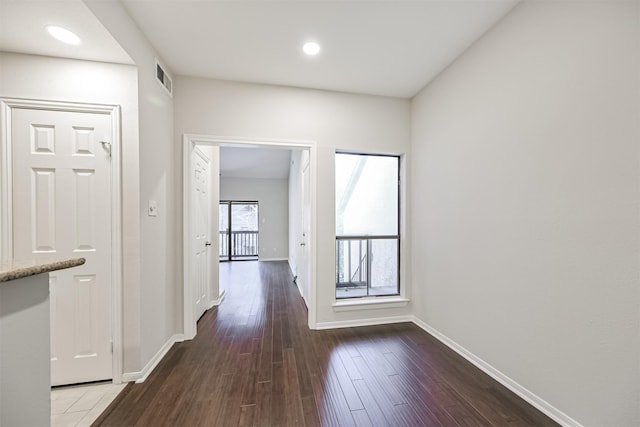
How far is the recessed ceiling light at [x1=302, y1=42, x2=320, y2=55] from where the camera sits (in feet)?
6.79

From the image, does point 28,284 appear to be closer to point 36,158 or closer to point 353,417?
point 36,158

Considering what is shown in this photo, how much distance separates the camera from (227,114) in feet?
8.46

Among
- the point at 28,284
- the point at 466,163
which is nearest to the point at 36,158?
the point at 28,284

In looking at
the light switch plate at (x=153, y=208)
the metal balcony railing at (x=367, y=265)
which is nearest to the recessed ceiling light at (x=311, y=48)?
the light switch plate at (x=153, y=208)

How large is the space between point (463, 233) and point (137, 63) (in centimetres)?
306

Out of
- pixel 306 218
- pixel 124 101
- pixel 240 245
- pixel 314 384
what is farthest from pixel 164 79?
pixel 240 245

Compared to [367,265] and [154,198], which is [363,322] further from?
[154,198]

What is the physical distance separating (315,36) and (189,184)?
1841 mm

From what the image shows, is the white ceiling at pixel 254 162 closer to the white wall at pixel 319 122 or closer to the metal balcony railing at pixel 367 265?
the white wall at pixel 319 122

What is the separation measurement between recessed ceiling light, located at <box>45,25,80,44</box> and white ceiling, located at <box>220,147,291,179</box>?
169 inches

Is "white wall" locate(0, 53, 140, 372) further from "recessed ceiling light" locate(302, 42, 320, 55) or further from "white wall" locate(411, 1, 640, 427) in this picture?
"white wall" locate(411, 1, 640, 427)

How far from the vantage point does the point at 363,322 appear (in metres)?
2.87

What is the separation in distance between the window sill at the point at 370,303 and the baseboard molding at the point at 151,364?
1691mm

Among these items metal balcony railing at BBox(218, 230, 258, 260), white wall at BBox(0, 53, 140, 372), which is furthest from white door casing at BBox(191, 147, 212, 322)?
metal balcony railing at BBox(218, 230, 258, 260)
